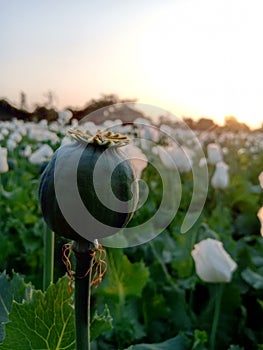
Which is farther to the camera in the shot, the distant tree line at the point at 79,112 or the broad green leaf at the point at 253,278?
the distant tree line at the point at 79,112

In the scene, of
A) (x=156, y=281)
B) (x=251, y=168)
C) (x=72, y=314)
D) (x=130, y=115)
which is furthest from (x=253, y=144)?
(x=72, y=314)

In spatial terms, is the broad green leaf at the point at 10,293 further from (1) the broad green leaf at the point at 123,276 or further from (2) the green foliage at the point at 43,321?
(1) the broad green leaf at the point at 123,276

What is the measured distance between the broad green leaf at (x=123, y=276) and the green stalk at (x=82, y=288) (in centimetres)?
123

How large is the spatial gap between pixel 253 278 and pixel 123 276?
22.2 inches

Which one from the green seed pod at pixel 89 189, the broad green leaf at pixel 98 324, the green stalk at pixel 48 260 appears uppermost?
the green seed pod at pixel 89 189

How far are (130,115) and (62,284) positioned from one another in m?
5.10

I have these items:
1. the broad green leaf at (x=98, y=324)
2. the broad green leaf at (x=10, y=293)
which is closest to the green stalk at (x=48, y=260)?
the broad green leaf at (x=10, y=293)

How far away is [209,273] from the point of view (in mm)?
1815

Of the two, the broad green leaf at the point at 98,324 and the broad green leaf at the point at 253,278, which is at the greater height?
the broad green leaf at the point at 98,324

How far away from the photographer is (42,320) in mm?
792

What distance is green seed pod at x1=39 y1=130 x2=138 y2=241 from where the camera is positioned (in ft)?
1.93

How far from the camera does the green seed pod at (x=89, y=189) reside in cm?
59

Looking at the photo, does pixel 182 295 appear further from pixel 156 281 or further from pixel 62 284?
pixel 62 284

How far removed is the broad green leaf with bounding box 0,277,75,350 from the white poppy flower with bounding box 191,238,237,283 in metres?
0.94
